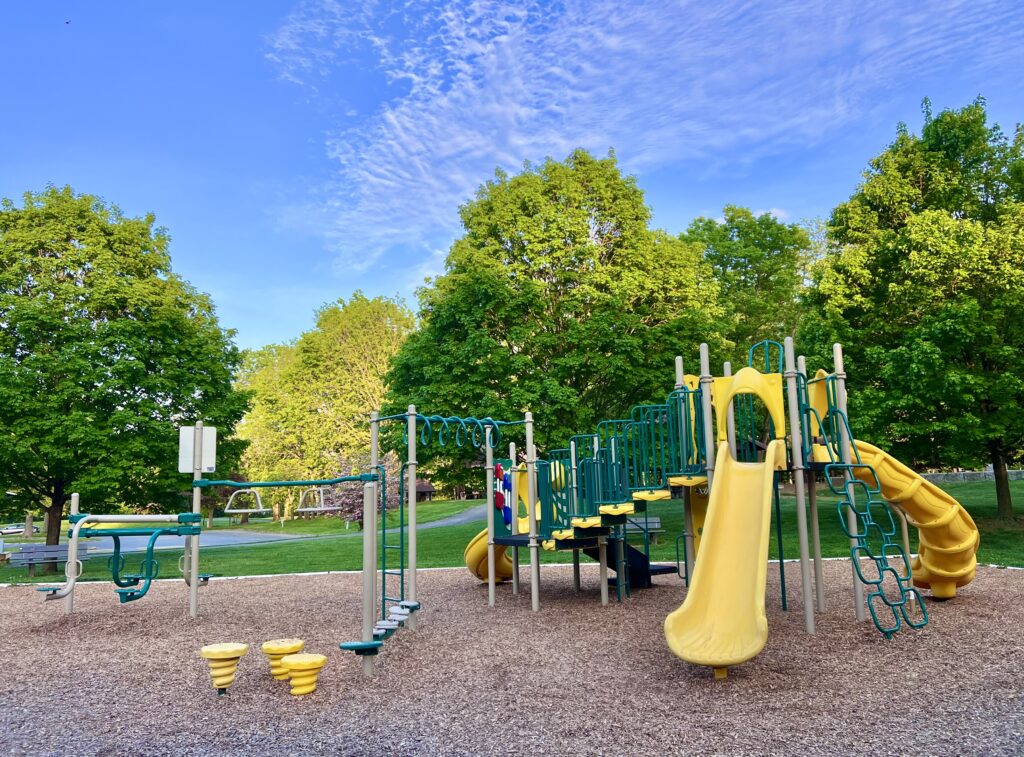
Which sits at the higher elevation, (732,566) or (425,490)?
(732,566)

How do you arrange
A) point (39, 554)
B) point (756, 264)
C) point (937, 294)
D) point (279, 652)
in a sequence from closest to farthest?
1. point (279, 652)
2. point (39, 554)
3. point (937, 294)
4. point (756, 264)

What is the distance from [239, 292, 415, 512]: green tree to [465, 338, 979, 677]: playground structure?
2651cm

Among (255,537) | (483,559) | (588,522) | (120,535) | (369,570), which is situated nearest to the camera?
(369,570)

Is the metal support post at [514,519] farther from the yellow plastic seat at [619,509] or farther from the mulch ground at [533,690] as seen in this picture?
the yellow plastic seat at [619,509]

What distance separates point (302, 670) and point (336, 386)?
32032 millimetres

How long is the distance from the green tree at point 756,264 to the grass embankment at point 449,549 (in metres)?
7.72

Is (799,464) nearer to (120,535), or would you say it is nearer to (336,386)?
(120,535)

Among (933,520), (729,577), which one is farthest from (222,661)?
(933,520)

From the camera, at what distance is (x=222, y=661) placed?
231 inches

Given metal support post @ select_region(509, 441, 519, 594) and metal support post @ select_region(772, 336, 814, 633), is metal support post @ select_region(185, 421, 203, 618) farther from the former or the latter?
metal support post @ select_region(772, 336, 814, 633)

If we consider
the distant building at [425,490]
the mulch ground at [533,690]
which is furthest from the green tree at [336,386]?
the mulch ground at [533,690]

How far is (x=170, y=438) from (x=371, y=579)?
1255 centimetres

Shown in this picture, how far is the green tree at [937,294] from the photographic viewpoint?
14.7m

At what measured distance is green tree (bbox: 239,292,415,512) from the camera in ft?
119
